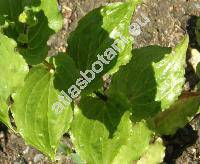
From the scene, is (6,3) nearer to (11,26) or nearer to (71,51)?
(11,26)

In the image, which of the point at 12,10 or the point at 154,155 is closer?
the point at 12,10

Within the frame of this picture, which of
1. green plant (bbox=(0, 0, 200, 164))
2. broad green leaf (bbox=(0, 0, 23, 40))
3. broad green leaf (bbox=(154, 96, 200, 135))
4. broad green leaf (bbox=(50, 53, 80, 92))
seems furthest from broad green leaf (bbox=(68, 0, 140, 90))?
broad green leaf (bbox=(154, 96, 200, 135))

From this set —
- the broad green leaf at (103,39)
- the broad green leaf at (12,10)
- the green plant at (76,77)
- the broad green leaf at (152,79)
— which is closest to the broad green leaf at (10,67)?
the green plant at (76,77)

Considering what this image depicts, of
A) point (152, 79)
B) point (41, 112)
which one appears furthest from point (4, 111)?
point (152, 79)

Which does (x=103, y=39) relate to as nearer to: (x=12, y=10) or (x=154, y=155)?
(x=12, y=10)

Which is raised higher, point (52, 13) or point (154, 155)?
point (52, 13)

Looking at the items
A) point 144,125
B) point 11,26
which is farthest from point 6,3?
point 144,125

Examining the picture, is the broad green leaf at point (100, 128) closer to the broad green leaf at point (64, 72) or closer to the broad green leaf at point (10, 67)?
the broad green leaf at point (64, 72)

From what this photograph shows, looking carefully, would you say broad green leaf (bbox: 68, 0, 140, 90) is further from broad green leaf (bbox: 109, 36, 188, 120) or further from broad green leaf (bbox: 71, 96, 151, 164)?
broad green leaf (bbox: 109, 36, 188, 120)
